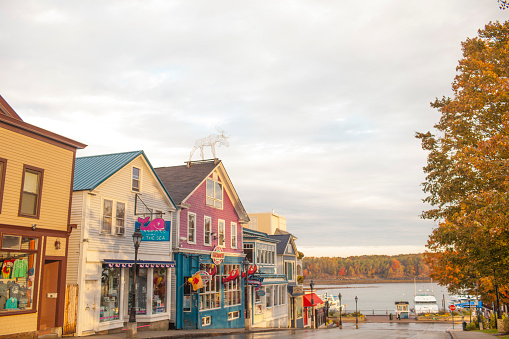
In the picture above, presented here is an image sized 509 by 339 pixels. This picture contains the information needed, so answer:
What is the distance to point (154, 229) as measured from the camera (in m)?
23.2

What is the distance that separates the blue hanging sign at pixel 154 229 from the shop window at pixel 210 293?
7413 millimetres

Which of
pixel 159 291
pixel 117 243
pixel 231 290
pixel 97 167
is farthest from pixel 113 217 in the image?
pixel 231 290

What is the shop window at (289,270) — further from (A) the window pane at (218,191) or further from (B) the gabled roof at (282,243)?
(A) the window pane at (218,191)

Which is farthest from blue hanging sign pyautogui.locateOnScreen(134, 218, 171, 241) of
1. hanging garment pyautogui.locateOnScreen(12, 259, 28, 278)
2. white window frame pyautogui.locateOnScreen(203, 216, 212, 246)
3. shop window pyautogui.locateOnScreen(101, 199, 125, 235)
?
white window frame pyautogui.locateOnScreen(203, 216, 212, 246)

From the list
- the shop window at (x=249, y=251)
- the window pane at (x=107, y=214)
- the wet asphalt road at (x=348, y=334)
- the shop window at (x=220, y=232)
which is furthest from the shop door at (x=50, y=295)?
the shop window at (x=249, y=251)

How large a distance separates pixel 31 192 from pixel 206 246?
1538 cm

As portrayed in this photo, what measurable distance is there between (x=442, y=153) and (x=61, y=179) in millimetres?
20835

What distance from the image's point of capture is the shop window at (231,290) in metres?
34.0

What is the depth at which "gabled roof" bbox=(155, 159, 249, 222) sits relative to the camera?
30.6 metres

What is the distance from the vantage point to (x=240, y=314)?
35.7 m

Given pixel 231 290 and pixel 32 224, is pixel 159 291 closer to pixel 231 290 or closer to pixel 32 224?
pixel 231 290

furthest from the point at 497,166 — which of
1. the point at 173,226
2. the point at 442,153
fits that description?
the point at 173,226

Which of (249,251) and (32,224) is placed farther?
(249,251)

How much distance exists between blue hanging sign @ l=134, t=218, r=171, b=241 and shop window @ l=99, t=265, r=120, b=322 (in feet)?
7.79
